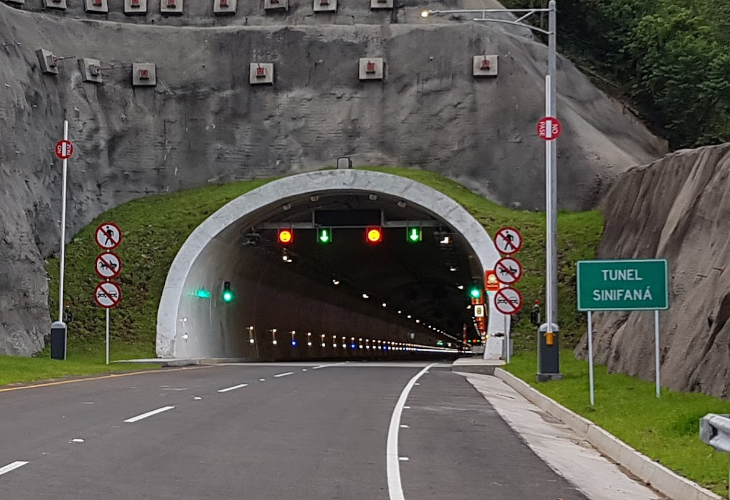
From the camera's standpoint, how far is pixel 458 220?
4122 centimetres

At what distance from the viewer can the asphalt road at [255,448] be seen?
394 inches

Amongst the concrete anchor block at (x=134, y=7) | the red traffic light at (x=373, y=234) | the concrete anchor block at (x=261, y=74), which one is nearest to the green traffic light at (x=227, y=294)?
the red traffic light at (x=373, y=234)

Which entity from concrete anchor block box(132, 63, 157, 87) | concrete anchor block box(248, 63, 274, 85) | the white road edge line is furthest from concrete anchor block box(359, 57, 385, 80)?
the white road edge line

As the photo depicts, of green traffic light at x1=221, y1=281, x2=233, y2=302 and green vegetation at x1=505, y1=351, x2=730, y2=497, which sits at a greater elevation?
green traffic light at x1=221, y1=281, x2=233, y2=302

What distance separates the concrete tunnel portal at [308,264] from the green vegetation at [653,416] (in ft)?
55.9

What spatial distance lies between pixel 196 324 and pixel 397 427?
91.5 feet

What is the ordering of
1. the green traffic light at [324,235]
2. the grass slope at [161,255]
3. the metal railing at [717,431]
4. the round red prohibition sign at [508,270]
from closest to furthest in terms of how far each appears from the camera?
the metal railing at [717,431]
the round red prohibition sign at [508,270]
the grass slope at [161,255]
the green traffic light at [324,235]

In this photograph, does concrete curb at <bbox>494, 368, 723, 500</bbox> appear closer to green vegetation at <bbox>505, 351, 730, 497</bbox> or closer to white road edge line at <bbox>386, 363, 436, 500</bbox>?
green vegetation at <bbox>505, 351, 730, 497</bbox>

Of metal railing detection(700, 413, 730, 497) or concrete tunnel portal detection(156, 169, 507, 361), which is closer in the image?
metal railing detection(700, 413, 730, 497)

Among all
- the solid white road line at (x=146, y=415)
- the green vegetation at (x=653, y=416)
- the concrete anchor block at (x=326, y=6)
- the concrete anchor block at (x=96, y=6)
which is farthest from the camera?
the concrete anchor block at (x=96, y=6)

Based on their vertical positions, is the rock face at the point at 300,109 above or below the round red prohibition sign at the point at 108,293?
above

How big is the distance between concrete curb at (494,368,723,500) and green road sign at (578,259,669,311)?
1946 mm

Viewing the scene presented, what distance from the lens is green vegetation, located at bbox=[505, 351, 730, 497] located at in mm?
11508

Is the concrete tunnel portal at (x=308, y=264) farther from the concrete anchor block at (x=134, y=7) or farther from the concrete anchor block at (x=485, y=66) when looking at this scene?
the concrete anchor block at (x=134, y=7)
